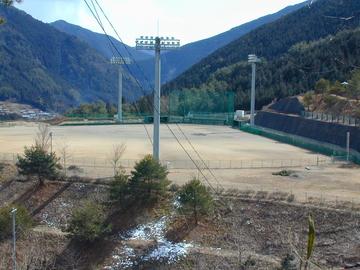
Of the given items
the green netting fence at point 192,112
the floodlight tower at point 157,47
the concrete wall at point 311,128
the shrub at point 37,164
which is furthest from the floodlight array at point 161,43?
the green netting fence at point 192,112

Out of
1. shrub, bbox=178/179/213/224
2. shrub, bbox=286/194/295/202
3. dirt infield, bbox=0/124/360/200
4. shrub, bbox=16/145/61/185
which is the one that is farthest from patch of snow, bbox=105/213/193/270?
shrub, bbox=16/145/61/185

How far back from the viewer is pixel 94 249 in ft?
86.4

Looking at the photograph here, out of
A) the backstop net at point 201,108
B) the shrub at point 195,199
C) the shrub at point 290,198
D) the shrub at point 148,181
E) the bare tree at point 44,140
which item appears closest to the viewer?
the shrub at point 195,199

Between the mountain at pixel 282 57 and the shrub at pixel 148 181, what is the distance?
1006 inches

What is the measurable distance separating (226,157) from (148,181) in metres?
17.0

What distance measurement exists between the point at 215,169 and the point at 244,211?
11.0 metres

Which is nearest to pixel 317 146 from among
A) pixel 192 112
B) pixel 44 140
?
pixel 44 140

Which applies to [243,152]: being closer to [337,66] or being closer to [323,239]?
[323,239]

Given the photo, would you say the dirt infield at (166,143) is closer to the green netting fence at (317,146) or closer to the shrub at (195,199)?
the green netting fence at (317,146)

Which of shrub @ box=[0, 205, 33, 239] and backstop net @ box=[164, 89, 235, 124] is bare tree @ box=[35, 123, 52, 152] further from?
backstop net @ box=[164, 89, 235, 124]

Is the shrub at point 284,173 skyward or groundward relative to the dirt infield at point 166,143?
groundward

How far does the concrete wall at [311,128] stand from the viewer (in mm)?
51231

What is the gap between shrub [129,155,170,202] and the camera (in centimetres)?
3014

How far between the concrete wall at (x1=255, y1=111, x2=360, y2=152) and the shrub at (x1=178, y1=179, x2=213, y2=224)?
25452 millimetres
